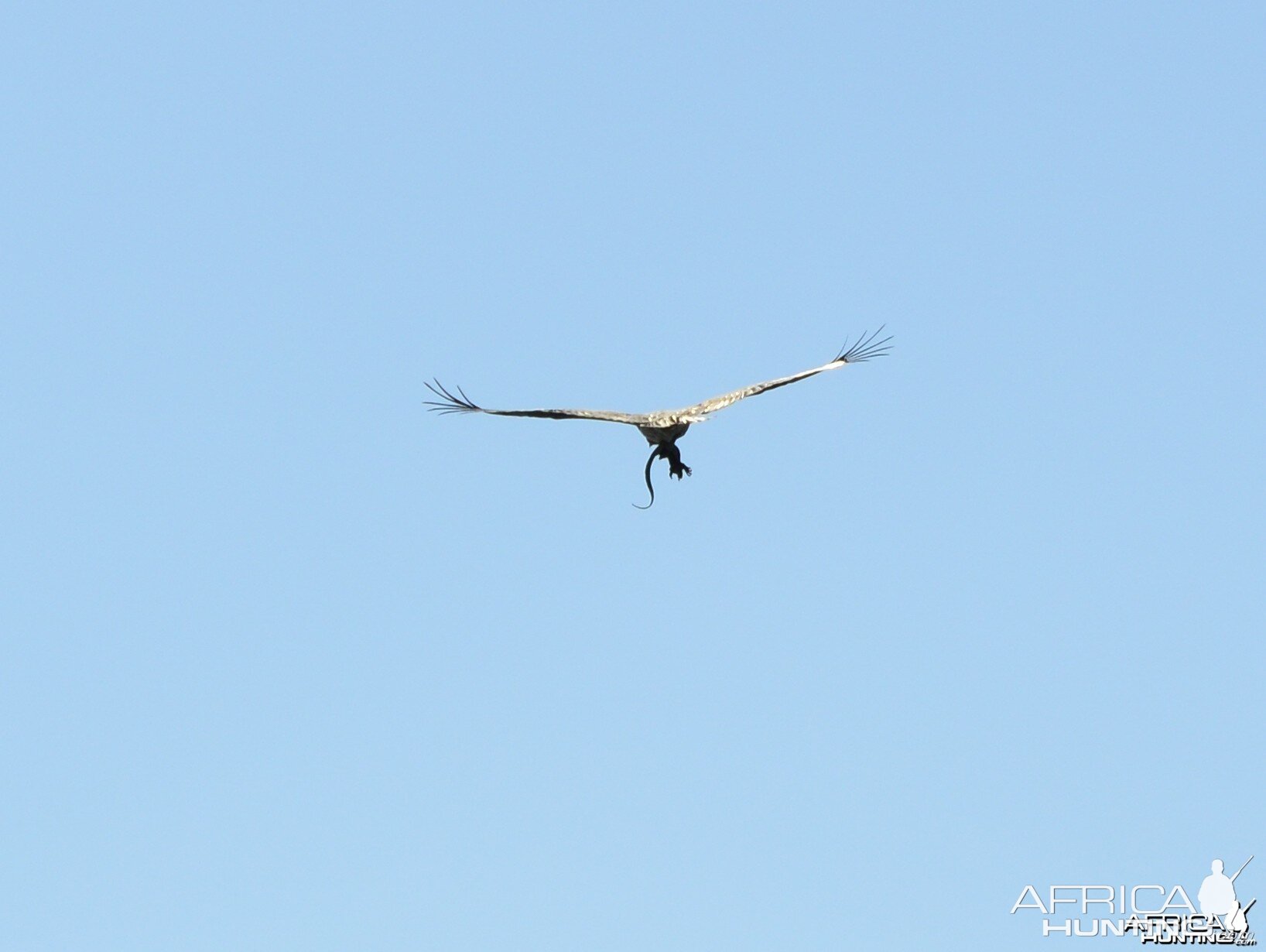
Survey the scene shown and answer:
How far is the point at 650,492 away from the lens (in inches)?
3546

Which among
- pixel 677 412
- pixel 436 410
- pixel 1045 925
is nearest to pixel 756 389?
pixel 677 412

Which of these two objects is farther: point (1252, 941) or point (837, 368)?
point (837, 368)

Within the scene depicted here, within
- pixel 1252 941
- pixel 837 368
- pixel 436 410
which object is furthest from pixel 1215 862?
pixel 436 410

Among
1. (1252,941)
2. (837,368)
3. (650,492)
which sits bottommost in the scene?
(1252,941)

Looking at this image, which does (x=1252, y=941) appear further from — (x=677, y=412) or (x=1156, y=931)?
(x=677, y=412)

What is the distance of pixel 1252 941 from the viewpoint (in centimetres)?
8950

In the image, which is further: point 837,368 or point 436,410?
point 837,368

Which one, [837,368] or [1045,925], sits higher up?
[837,368]

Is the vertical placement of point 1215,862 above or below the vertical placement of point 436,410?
below

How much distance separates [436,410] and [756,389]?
12.3m

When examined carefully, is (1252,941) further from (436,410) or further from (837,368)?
(436,410)

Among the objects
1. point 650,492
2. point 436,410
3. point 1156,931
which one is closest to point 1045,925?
point 1156,931

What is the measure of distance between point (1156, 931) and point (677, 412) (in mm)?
25795

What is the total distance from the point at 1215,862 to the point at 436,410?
32.2 m
